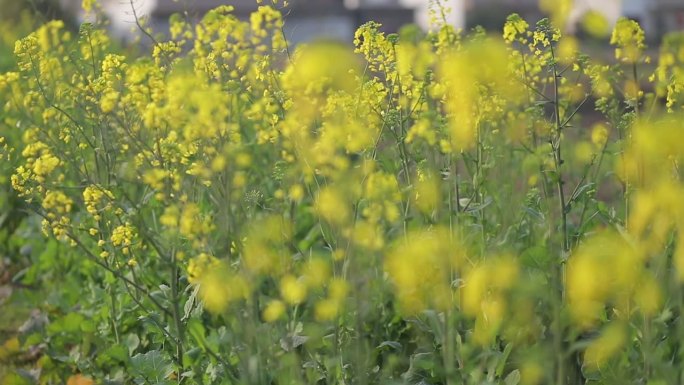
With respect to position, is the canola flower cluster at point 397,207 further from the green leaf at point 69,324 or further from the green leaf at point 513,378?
the green leaf at point 69,324

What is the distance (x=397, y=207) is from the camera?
3951 mm

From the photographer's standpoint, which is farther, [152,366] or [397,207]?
[397,207]

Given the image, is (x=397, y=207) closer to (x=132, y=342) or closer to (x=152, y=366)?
(x=152, y=366)

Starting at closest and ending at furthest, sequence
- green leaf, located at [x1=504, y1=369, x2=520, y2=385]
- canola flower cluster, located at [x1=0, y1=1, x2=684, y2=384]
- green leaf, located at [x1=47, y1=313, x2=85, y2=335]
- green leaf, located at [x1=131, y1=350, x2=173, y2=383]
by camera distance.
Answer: canola flower cluster, located at [x1=0, y1=1, x2=684, y2=384], green leaf, located at [x1=504, y1=369, x2=520, y2=385], green leaf, located at [x1=131, y1=350, x2=173, y2=383], green leaf, located at [x1=47, y1=313, x2=85, y2=335]

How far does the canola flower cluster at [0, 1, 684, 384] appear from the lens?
2.66 meters

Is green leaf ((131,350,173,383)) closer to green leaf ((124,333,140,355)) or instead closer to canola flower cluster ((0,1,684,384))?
canola flower cluster ((0,1,684,384))

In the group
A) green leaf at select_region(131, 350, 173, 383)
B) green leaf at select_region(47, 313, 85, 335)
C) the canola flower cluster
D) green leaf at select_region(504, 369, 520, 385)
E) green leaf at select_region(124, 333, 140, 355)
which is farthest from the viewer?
green leaf at select_region(47, 313, 85, 335)

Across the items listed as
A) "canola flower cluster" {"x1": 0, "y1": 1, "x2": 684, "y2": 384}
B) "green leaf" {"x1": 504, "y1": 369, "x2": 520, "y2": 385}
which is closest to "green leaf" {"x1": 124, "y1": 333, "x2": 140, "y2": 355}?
"canola flower cluster" {"x1": 0, "y1": 1, "x2": 684, "y2": 384}

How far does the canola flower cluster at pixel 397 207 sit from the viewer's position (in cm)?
266

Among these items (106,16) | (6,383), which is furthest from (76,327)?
(106,16)

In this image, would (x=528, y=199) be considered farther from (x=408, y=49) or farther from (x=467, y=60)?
(x=467, y=60)

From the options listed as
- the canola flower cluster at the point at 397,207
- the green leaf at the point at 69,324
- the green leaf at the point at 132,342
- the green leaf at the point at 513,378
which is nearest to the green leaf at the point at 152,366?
the canola flower cluster at the point at 397,207

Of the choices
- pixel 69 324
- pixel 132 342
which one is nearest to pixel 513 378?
pixel 132 342

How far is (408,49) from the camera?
154 inches
